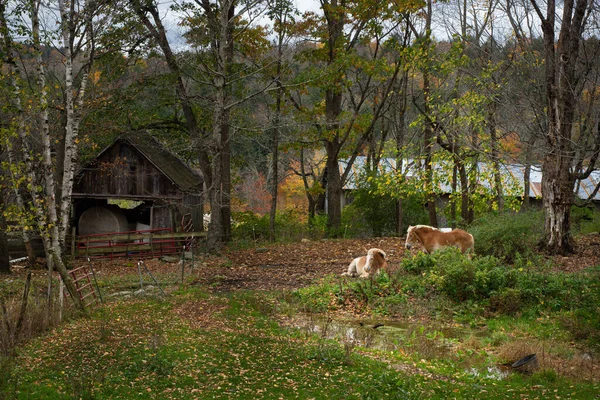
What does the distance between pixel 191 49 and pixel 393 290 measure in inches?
643

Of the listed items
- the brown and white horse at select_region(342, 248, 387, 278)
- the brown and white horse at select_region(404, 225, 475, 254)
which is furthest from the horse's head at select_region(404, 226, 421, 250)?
the brown and white horse at select_region(342, 248, 387, 278)

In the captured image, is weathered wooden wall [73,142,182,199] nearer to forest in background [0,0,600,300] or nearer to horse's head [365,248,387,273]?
forest in background [0,0,600,300]

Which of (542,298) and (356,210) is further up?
(356,210)

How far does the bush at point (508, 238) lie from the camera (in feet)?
63.5

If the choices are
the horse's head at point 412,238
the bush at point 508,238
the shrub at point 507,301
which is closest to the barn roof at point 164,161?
the horse's head at point 412,238

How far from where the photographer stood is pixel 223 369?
34.6 ft

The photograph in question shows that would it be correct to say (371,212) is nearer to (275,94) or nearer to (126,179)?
(275,94)

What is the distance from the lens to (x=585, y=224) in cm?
2888

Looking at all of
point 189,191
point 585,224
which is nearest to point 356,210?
point 189,191

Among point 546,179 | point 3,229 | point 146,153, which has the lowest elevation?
point 3,229

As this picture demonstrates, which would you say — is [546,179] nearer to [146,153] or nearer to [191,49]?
[191,49]

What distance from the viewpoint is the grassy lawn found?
30.3 ft

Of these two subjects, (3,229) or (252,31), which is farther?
(252,31)

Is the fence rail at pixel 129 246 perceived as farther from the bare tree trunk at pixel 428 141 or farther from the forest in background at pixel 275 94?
the bare tree trunk at pixel 428 141
